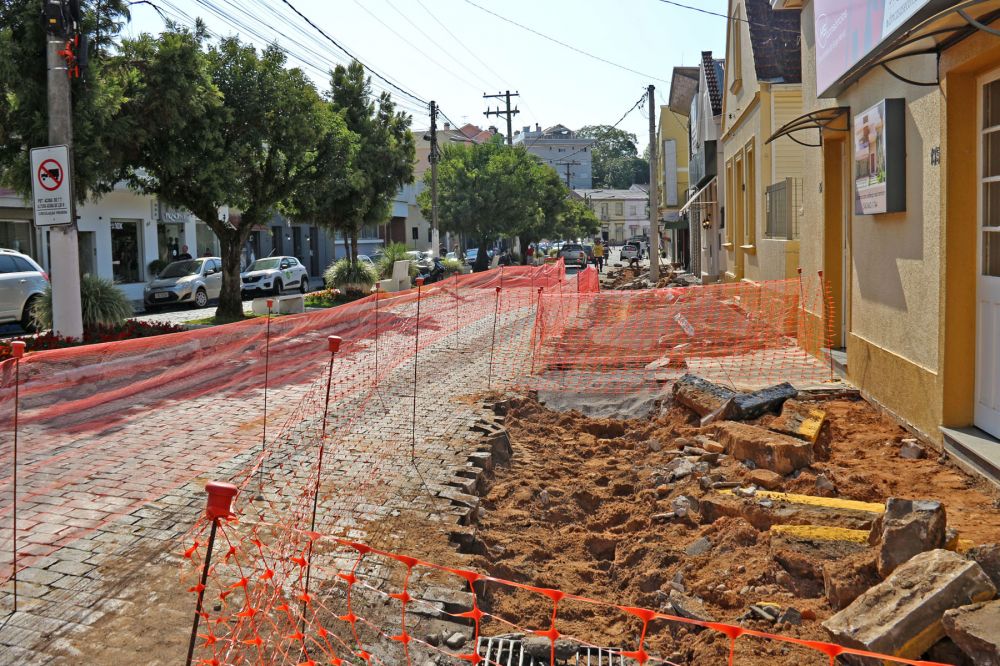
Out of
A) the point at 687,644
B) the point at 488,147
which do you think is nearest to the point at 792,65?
the point at 687,644

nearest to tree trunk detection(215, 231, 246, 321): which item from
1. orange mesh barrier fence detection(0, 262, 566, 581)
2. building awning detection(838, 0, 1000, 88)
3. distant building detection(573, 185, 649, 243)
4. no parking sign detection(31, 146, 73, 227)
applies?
no parking sign detection(31, 146, 73, 227)

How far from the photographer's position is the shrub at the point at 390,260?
1163 inches

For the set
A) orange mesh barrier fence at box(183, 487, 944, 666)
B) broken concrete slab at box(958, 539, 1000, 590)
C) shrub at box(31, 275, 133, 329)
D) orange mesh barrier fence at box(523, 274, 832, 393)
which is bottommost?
orange mesh barrier fence at box(183, 487, 944, 666)

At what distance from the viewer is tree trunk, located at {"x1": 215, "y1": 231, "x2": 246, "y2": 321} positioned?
1977 cm

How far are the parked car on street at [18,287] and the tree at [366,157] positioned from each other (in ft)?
28.7

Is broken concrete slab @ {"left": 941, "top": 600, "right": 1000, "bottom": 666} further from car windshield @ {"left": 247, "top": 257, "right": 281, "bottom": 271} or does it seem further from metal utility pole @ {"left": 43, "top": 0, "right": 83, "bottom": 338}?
car windshield @ {"left": 247, "top": 257, "right": 281, "bottom": 271}

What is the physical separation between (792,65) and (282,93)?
1009 cm

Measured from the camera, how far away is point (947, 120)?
642 centimetres

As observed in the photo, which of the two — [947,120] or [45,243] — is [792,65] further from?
[45,243]

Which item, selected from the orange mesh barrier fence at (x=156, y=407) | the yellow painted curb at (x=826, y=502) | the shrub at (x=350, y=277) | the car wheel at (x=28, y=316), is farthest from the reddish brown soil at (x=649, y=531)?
the shrub at (x=350, y=277)

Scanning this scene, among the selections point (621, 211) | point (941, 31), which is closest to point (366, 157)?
point (941, 31)

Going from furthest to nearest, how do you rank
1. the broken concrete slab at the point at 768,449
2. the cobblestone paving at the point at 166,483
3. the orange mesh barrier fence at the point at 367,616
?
the broken concrete slab at the point at 768,449
the cobblestone paving at the point at 166,483
the orange mesh barrier fence at the point at 367,616

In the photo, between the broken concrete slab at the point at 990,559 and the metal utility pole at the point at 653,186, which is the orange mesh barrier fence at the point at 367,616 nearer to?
the broken concrete slab at the point at 990,559

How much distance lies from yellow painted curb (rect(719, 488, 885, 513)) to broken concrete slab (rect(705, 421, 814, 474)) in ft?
2.17
